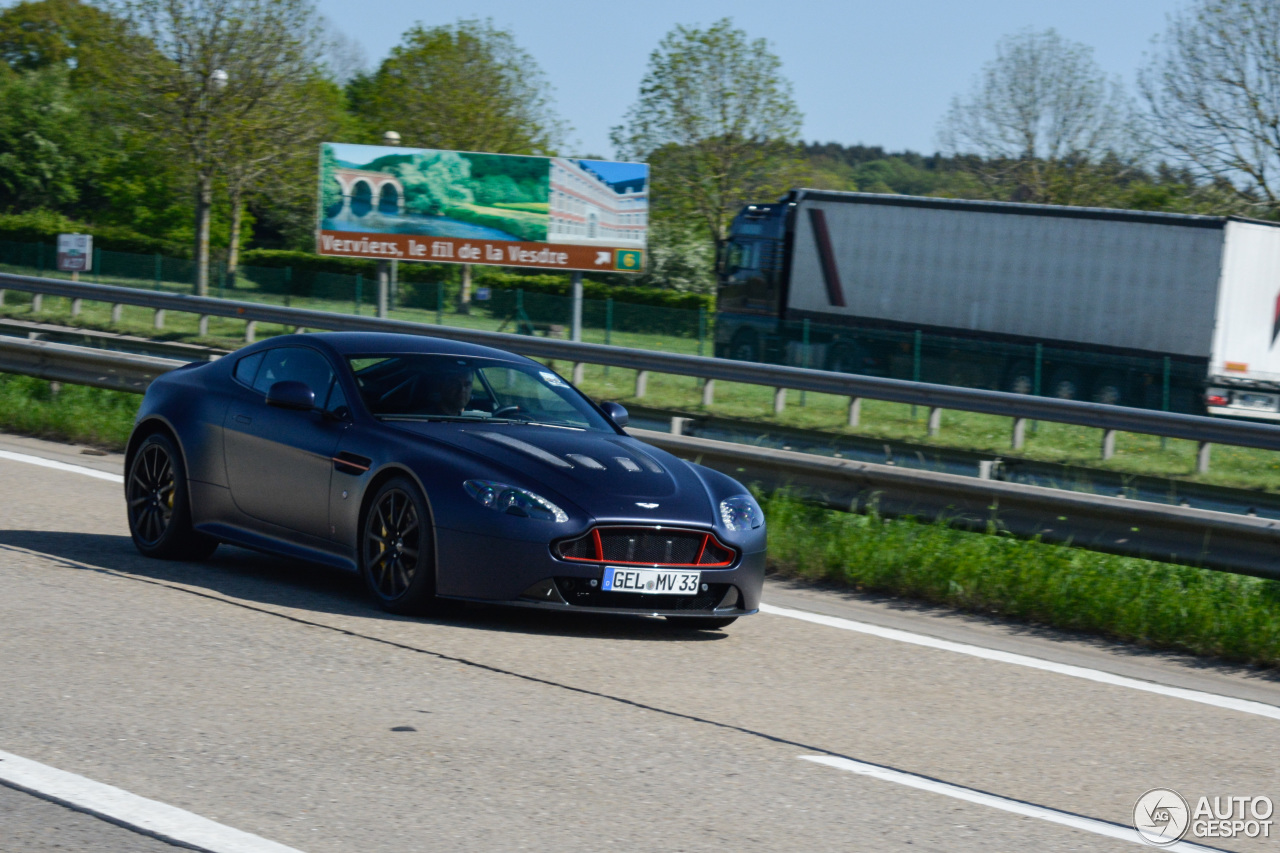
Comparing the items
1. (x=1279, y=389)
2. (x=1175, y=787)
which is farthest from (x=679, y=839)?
(x=1279, y=389)

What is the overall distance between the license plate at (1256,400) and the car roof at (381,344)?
2011 cm

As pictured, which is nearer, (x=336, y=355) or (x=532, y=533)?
(x=532, y=533)

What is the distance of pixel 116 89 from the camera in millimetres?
43594

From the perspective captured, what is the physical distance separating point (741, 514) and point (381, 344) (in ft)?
6.78

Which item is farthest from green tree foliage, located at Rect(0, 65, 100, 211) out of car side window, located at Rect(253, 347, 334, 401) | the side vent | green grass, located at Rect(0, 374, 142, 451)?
the side vent

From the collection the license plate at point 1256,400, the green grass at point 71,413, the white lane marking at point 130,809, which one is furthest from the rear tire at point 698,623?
A: the license plate at point 1256,400

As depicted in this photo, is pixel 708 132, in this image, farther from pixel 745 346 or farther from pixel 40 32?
pixel 40 32

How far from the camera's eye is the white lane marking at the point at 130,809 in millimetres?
3848

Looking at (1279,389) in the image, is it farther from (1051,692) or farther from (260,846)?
(260,846)

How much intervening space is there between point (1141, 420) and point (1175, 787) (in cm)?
660

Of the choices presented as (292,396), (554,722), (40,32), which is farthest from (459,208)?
(40,32)

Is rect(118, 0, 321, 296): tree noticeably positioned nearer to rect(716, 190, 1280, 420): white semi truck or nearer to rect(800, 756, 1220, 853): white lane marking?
rect(716, 190, 1280, 420): white semi truck

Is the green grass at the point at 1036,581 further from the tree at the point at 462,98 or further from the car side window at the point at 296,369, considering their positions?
the tree at the point at 462,98

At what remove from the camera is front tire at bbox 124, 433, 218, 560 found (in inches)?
309
